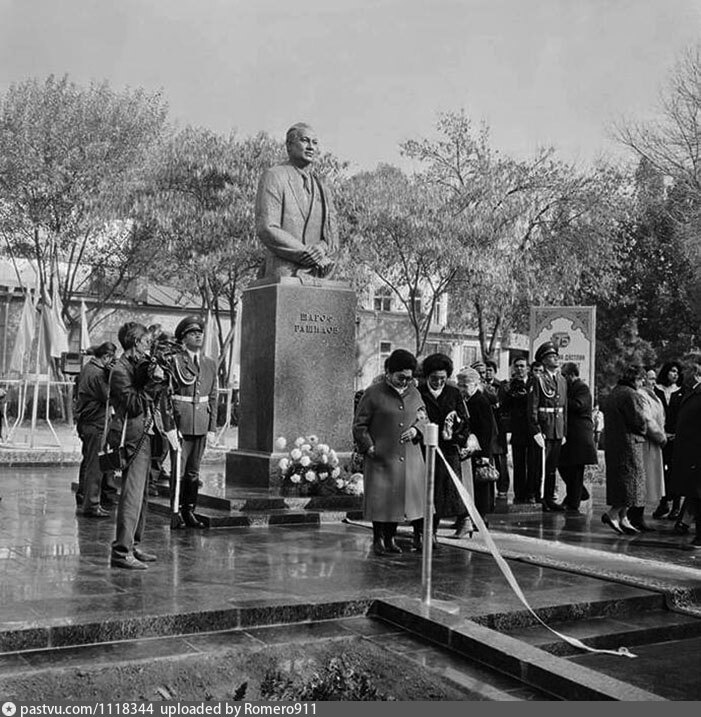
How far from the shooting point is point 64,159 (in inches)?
1073

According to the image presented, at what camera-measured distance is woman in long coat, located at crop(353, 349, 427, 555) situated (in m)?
8.05

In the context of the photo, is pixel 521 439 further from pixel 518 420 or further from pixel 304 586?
pixel 304 586

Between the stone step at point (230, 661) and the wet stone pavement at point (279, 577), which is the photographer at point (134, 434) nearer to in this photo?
the wet stone pavement at point (279, 577)

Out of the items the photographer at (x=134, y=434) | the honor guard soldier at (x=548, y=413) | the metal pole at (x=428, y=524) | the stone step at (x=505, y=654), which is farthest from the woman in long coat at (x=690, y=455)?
the photographer at (x=134, y=434)

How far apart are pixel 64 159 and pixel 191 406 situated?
65.8 ft

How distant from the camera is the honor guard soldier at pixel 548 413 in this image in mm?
12109

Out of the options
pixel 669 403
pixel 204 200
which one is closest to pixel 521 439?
pixel 669 403

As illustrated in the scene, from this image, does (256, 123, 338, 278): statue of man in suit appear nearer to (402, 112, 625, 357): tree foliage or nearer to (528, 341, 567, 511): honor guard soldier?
(528, 341, 567, 511): honor guard soldier

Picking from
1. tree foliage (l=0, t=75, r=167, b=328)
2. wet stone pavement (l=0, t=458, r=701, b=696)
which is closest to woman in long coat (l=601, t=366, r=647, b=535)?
wet stone pavement (l=0, t=458, r=701, b=696)

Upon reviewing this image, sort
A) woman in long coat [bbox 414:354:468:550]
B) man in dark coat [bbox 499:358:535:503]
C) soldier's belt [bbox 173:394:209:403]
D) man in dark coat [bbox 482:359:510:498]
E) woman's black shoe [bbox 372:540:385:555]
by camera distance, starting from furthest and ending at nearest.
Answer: man in dark coat [bbox 499:358:535:503] < man in dark coat [bbox 482:359:510:498] < soldier's belt [bbox 173:394:209:403] < woman in long coat [bbox 414:354:468:550] < woman's black shoe [bbox 372:540:385:555]

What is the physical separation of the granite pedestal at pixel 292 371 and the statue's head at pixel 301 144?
1.60 m

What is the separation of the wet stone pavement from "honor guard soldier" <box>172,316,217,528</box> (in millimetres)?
409

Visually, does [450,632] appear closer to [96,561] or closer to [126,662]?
[126,662]

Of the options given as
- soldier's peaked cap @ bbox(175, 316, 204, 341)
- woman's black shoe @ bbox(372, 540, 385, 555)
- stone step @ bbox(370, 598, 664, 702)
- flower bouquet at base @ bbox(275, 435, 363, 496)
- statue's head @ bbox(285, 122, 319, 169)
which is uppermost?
statue's head @ bbox(285, 122, 319, 169)
